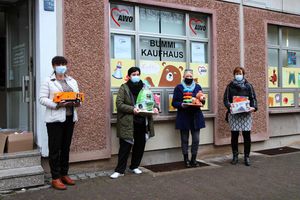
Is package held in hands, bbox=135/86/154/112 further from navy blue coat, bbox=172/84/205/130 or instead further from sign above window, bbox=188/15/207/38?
sign above window, bbox=188/15/207/38

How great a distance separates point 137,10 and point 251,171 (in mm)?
3596

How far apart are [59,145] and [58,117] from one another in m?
0.41

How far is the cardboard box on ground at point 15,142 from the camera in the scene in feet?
16.2

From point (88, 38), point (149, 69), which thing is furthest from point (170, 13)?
point (88, 38)

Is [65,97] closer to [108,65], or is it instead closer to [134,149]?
[108,65]

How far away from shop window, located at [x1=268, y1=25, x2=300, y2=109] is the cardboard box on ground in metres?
5.73

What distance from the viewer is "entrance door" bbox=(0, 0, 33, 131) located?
5.68 m

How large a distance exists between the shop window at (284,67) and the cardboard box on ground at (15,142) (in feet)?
18.8

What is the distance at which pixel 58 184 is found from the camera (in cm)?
475

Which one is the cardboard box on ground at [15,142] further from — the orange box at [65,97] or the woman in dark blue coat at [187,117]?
the woman in dark blue coat at [187,117]

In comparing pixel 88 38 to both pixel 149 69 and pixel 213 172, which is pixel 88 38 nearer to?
pixel 149 69

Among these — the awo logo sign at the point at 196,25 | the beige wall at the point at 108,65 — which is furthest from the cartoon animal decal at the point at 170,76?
the awo logo sign at the point at 196,25

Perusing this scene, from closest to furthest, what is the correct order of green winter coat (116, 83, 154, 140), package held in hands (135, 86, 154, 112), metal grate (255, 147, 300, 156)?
1. green winter coat (116, 83, 154, 140)
2. package held in hands (135, 86, 154, 112)
3. metal grate (255, 147, 300, 156)

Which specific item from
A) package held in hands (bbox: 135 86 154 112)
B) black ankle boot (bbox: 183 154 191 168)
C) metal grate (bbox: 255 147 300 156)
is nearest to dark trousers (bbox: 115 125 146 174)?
package held in hands (bbox: 135 86 154 112)
